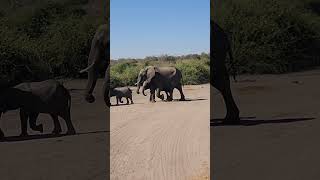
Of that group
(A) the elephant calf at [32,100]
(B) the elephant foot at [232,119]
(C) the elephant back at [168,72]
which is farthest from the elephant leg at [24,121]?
(C) the elephant back at [168,72]

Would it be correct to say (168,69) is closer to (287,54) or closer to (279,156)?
(287,54)

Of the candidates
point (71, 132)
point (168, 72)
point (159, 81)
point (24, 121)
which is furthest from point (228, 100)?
point (168, 72)

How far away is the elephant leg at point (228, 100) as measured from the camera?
13.0 m

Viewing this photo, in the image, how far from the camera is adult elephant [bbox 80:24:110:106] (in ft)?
46.3

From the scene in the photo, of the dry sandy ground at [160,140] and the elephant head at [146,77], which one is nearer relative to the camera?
the dry sandy ground at [160,140]

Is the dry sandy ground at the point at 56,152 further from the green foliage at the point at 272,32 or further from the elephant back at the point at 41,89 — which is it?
the green foliage at the point at 272,32

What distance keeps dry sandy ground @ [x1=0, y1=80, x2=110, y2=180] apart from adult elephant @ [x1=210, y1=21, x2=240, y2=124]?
2.95 metres

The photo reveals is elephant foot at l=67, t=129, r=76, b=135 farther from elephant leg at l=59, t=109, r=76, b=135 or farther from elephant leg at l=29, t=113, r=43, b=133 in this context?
elephant leg at l=29, t=113, r=43, b=133

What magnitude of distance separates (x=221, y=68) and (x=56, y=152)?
499cm

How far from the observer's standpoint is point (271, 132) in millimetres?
11734

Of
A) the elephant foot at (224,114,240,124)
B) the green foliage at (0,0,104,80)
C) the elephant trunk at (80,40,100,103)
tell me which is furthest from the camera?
the elephant trunk at (80,40,100,103)

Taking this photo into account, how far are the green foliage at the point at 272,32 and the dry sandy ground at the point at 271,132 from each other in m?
0.47

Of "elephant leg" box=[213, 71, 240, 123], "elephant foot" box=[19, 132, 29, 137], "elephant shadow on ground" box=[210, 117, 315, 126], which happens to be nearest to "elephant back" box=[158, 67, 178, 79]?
"elephant leg" box=[213, 71, 240, 123]

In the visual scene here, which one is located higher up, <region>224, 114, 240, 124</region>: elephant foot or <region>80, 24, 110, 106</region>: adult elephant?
<region>80, 24, 110, 106</region>: adult elephant
